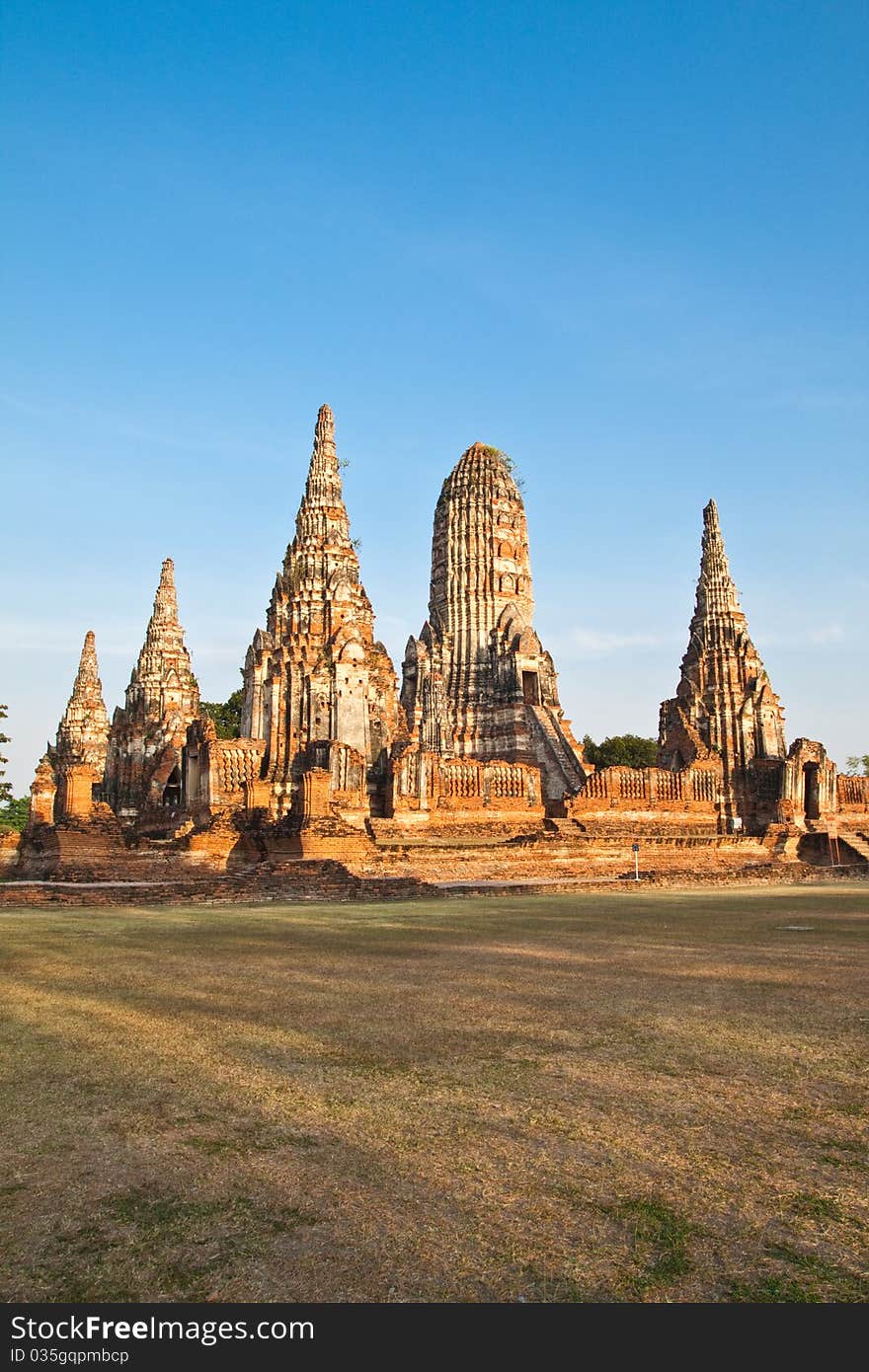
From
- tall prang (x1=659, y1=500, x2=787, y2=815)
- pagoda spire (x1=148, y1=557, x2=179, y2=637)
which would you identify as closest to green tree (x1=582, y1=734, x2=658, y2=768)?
tall prang (x1=659, y1=500, x2=787, y2=815)

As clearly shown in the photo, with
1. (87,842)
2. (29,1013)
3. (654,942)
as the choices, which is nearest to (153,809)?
(87,842)

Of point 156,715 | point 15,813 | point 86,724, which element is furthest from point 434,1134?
point 15,813

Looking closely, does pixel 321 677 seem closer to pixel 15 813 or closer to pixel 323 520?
pixel 323 520

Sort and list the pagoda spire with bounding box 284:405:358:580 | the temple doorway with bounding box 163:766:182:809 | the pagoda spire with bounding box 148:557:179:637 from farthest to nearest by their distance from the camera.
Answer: the pagoda spire with bounding box 148:557:179:637 < the temple doorway with bounding box 163:766:182:809 < the pagoda spire with bounding box 284:405:358:580

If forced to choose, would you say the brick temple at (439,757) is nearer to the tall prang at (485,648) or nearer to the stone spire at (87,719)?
the tall prang at (485,648)

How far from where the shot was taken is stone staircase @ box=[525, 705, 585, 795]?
37.8m

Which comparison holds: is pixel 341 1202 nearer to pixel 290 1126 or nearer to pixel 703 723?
pixel 290 1126

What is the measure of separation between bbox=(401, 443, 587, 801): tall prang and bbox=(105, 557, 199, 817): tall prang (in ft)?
39.6

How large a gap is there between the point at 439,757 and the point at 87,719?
31591mm

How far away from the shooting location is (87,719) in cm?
5675

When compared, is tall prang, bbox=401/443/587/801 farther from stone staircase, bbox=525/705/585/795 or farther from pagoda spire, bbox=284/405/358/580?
pagoda spire, bbox=284/405/358/580

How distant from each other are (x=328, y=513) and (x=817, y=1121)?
35.6 metres

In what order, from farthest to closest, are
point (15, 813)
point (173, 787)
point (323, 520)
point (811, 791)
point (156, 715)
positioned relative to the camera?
point (15, 813) → point (156, 715) → point (173, 787) → point (811, 791) → point (323, 520)
